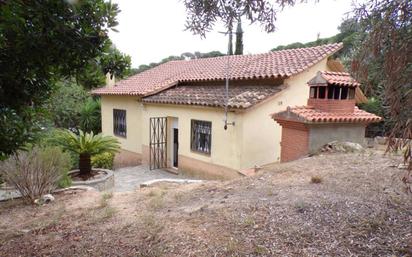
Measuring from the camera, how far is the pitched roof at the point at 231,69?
13070 millimetres

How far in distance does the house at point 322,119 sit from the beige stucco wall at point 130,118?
804 centimetres

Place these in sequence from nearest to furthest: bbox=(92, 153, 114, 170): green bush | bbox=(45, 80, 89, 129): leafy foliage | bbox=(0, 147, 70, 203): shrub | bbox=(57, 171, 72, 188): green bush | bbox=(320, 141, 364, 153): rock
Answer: bbox=(0, 147, 70, 203): shrub
bbox=(57, 171, 72, 188): green bush
bbox=(320, 141, 364, 153): rock
bbox=(92, 153, 114, 170): green bush
bbox=(45, 80, 89, 129): leafy foliage

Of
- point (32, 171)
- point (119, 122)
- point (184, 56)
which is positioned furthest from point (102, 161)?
point (184, 56)

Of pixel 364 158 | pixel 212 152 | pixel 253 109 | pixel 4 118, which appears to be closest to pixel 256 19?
pixel 4 118

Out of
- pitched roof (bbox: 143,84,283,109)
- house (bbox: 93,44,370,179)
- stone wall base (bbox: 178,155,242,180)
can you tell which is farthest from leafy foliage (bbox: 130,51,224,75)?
stone wall base (bbox: 178,155,242,180)

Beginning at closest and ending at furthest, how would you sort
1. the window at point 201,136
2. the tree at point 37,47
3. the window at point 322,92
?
the tree at point 37,47
the window at point 322,92
the window at point 201,136

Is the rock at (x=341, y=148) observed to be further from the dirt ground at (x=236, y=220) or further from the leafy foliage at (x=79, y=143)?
the leafy foliage at (x=79, y=143)

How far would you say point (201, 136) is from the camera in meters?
13.2

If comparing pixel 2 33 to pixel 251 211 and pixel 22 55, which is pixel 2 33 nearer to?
pixel 22 55

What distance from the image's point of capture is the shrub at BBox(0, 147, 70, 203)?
691cm

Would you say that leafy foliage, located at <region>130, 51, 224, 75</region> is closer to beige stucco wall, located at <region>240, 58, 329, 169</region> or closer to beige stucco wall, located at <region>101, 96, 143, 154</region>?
beige stucco wall, located at <region>101, 96, 143, 154</region>

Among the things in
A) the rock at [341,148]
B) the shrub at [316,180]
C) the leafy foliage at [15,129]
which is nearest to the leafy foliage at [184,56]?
the rock at [341,148]

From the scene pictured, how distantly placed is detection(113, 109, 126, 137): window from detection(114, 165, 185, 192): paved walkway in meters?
3.15

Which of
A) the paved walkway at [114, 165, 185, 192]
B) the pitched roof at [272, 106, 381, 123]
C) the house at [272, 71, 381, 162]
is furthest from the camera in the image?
the paved walkway at [114, 165, 185, 192]
